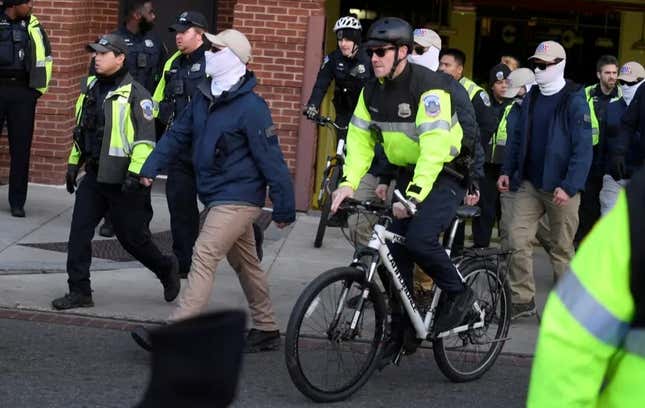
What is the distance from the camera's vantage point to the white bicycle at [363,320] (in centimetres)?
682

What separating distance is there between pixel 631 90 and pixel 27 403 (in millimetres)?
6216

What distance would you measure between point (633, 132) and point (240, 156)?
3180mm

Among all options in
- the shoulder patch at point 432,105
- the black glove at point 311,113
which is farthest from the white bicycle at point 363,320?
the black glove at point 311,113

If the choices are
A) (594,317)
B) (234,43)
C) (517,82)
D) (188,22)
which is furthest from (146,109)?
(594,317)

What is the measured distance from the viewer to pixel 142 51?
452 inches

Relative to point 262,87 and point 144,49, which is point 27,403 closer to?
point 144,49

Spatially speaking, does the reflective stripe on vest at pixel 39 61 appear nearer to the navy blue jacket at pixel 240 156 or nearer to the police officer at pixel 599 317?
the navy blue jacket at pixel 240 156

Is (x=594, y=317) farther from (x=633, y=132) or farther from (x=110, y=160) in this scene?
(x=633, y=132)

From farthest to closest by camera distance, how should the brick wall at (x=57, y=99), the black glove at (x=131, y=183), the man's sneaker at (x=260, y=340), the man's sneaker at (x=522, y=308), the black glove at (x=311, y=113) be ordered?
the brick wall at (x=57, y=99) < the black glove at (x=311, y=113) < the man's sneaker at (x=522, y=308) < the black glove at (x=131, y=183) < the man's sneaker at (x=260, y=340)

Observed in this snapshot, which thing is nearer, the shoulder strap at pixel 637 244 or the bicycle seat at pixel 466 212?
the shoulder strap at pixel 637 244

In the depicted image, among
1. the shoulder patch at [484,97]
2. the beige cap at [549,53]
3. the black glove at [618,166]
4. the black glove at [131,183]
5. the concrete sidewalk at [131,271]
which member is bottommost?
the concrete sidewalk at [131,271]

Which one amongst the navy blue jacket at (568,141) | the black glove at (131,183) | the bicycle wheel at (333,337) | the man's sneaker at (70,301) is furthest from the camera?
the navy blue jacket at (568,141)

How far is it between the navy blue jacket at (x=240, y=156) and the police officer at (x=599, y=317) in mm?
4591

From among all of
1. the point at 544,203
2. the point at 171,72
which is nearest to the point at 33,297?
the point at 171,72
